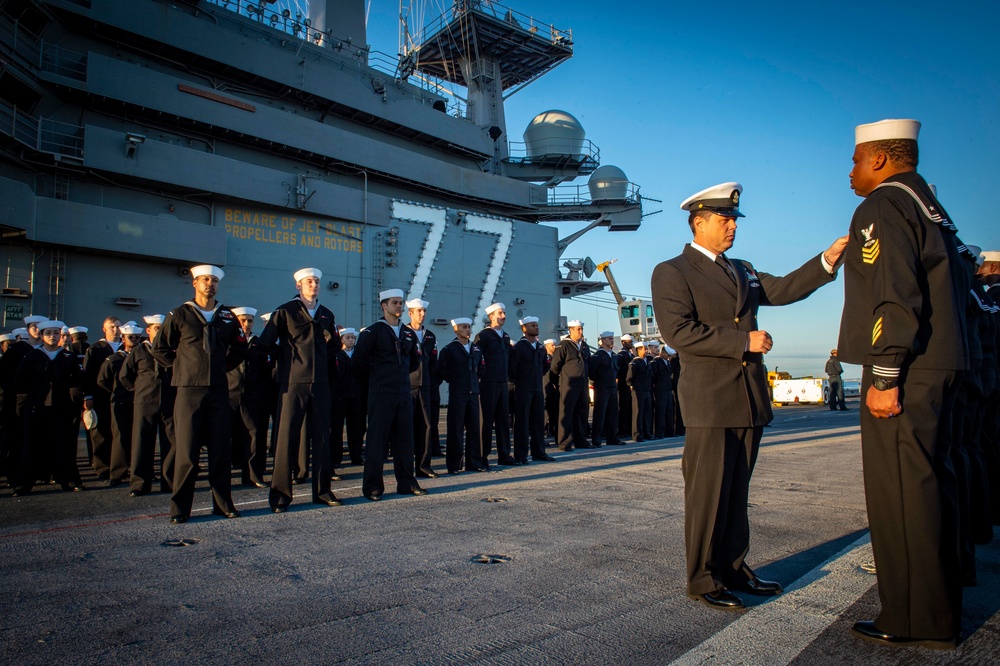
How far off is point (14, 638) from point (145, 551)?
4.51 feet

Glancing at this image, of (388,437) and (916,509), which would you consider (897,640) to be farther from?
(388,437)

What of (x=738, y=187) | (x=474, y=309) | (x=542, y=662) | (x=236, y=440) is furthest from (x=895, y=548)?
(x=474, y=309)

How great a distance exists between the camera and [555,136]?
25266mm

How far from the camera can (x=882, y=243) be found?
2.46m

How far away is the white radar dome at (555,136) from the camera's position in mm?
25266

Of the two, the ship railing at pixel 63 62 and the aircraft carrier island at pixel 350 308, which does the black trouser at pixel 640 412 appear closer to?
the aircraft carrier island at pixel 350 308

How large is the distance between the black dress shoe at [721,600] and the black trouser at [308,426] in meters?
3.55

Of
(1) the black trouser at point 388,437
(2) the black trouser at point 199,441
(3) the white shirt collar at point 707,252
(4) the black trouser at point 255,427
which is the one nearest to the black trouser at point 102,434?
(4) the black trouser at point 255,427

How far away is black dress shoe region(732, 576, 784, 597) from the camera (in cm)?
284

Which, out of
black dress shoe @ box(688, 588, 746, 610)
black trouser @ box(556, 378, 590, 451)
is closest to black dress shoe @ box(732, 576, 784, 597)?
black dress shoe @ box(688, 588, 746, 610)

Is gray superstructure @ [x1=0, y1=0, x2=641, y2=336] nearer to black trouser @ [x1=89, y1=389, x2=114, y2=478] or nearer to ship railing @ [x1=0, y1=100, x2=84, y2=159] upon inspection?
ship railing @ [x1=0, y1=100, x2=84, y2=159]

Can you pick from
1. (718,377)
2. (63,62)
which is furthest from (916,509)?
(63,62)

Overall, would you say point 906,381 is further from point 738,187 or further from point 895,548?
point 738,187

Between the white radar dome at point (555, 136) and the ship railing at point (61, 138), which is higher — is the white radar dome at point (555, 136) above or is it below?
above
